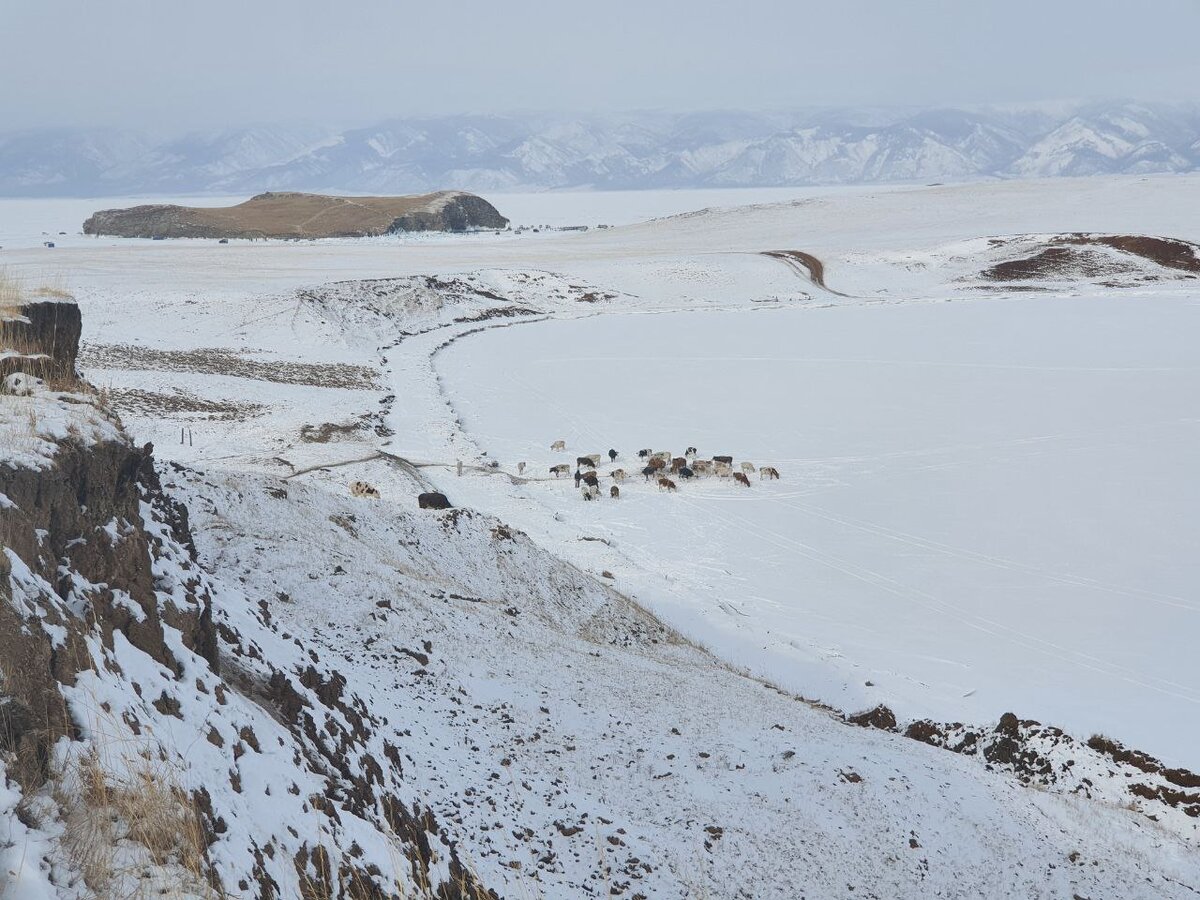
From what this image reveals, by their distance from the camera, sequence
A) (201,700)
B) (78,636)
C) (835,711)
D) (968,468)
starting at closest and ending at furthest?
(78,636) < (201,700) < (835,711) < (968,468)

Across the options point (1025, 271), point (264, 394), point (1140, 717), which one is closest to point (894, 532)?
point (1140, 717)

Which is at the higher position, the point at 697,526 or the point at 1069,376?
the point at 1069,376

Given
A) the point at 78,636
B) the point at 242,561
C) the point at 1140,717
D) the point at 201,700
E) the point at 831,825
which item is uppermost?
the point at 78,636

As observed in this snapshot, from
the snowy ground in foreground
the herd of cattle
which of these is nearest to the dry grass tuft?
the snowy ground in foreground

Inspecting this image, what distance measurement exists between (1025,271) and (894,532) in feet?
188

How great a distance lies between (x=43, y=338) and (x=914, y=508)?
20.8 meters

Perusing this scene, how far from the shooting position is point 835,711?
532 inches

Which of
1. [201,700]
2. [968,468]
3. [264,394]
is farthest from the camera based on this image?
[264,394]

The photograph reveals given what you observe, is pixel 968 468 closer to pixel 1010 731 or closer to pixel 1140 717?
pixel 1140 717

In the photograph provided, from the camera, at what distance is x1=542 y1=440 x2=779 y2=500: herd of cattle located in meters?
26.0

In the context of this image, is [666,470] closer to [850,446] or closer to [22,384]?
[850,446]

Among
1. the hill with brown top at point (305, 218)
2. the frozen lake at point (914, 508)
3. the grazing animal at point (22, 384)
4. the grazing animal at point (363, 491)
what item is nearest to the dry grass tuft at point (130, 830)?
the grazing animal at point (22, 384)

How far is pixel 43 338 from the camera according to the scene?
8.71 metres

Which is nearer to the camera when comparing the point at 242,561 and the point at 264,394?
the point at 242,561
